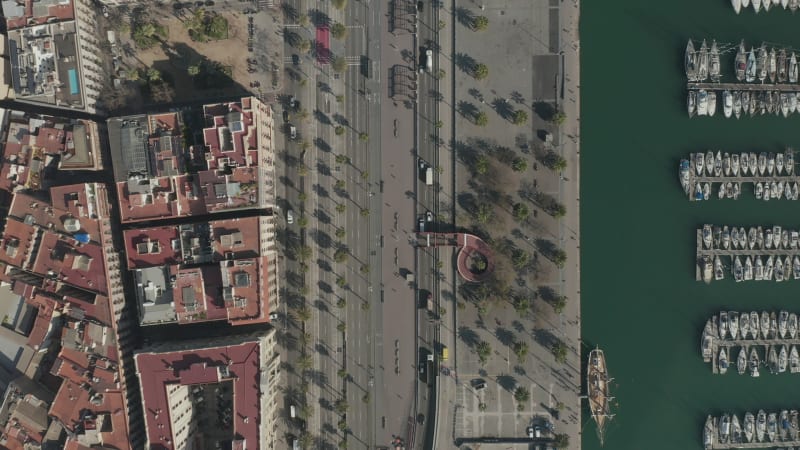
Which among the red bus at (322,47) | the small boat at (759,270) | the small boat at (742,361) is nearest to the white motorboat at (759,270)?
the small boat at (759,270)

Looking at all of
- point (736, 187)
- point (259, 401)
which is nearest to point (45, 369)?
point (259, 401)

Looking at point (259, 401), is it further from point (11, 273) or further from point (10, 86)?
point (10, 86)

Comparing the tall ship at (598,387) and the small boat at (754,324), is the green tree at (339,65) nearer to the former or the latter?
the tall ship at (598,387)

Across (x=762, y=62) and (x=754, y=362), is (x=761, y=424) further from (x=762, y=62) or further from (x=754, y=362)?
(x=762, y=62)

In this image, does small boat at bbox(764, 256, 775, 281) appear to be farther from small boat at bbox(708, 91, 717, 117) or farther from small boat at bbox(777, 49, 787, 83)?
small boat at bbox(777, 49, 787, 83)

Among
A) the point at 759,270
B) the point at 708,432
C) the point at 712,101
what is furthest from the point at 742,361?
the point at 712,101

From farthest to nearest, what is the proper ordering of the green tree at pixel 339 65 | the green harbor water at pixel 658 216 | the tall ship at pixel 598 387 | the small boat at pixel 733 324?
the green harbor water at pixel 658 216 → the small boat at pixel 733 324 → the tall ship at pixel 598 387 → the green tree at pixel 339 65
